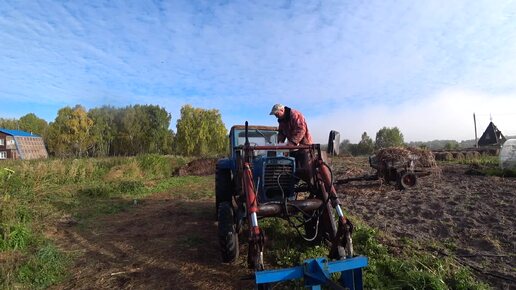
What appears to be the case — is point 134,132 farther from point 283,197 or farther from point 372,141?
point 283,197

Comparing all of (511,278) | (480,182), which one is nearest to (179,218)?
(511,278)

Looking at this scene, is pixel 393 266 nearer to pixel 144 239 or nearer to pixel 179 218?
pixel 144 239

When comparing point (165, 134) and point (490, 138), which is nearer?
point (490, 138)

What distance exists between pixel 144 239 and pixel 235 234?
93.9 inches

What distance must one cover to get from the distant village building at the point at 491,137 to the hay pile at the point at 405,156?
56.8ft

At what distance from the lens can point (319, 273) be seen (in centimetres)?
302

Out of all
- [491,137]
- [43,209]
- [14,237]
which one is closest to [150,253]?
[14,237]

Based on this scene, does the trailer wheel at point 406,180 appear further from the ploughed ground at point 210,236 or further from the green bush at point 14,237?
the green bush at point 14,237

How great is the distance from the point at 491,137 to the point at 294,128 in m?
28.5

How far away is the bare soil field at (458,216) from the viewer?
4430 mm

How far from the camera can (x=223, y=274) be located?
13.8 ft

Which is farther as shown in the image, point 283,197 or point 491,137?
point 491,137

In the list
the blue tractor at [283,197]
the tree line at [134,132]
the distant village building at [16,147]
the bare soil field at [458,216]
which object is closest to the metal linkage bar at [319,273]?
the blue tractor at [283,197]

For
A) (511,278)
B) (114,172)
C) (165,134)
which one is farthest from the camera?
(165,134)
